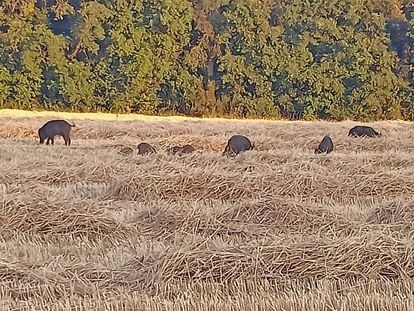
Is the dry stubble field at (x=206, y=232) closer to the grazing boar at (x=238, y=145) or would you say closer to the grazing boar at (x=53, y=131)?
the grazing boar at (x=238, y=145)

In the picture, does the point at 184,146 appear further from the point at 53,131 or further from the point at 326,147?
the point at 53,131

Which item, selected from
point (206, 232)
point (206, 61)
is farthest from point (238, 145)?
point (206, 61)

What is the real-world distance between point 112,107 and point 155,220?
31.4 meters

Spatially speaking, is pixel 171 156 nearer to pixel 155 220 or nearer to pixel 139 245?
pixel 155 220

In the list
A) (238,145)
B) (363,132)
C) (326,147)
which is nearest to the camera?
(238,145)

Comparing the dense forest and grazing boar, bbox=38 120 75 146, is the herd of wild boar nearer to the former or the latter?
grazing boar, bbox=38 120 75 146

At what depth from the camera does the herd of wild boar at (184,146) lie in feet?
53.0

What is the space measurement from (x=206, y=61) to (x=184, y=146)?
2516 centimetres

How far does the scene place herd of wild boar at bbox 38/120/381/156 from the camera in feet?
53.0

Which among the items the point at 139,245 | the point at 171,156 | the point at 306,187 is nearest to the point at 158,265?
the point at 139,245

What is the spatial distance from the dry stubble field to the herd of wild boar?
1471mm

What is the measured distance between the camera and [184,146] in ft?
54.6

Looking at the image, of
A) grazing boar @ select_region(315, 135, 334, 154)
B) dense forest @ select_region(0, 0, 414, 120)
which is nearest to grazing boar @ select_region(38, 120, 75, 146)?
grazing boar @ select_region(315, 135, 334, 154)

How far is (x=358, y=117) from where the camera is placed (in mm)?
39875
